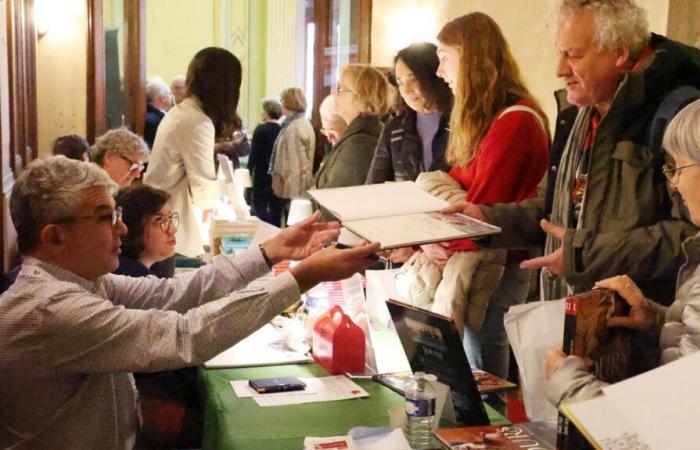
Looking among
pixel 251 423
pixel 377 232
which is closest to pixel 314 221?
pixel 377 232

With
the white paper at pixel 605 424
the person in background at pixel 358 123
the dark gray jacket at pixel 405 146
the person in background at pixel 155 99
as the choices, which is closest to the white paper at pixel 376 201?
the white paper at pixel 605 424

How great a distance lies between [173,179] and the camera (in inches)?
174

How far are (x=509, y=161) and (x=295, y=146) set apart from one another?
194 inches

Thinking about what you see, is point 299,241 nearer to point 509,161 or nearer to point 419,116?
point 509,161

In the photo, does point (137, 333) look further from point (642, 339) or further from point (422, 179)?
point (422, 179)

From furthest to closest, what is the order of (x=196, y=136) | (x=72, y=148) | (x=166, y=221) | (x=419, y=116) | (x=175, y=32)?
(x=175, y=32)
(x=72, y=148)
(x=196, y=136)
(x=419, y=116)
(x=166, y=221)

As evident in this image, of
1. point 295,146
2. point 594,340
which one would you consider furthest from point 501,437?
point 295,146

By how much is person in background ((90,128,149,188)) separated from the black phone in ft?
7.07

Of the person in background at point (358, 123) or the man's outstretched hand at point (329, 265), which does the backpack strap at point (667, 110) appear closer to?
the man's outstretched hand at point (329, 265)

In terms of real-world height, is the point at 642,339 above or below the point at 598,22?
below

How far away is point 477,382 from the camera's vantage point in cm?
223

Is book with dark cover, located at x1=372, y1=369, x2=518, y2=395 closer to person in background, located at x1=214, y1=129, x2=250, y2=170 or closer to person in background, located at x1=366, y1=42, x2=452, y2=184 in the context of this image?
person in background, located at x1=366, y1=42, x2=452, y2=184

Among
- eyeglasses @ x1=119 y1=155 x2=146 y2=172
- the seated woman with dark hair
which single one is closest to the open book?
the seated woman with dark hair

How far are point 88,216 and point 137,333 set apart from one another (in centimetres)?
32
